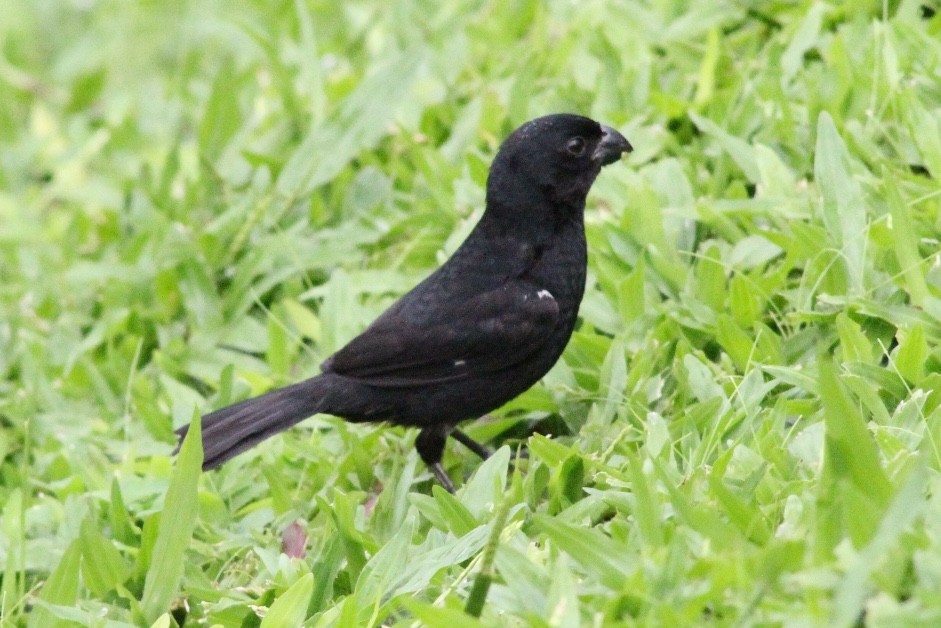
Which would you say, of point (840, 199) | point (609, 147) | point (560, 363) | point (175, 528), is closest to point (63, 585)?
point (175, 528)

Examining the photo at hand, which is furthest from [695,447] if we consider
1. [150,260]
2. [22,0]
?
[22,0]

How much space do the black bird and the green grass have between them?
0.21m

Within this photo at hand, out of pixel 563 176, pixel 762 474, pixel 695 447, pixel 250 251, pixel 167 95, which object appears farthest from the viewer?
pixel 167 95

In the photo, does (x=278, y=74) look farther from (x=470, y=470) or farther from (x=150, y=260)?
(x=470, y=470)

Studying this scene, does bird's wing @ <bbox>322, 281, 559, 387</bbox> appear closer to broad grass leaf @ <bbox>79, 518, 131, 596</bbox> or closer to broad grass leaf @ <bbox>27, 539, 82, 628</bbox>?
broad grass leaf @ <bbox>79, 518, 131, 596</bbox>

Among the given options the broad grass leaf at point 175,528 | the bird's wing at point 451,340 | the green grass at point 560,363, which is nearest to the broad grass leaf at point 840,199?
the green grass at point 560,363

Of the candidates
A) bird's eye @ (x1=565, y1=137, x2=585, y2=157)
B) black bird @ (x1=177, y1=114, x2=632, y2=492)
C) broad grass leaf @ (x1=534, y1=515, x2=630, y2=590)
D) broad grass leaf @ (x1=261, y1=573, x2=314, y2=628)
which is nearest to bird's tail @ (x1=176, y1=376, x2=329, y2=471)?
black bird @ (x1=177, y1=114, x2=632, y2=492)

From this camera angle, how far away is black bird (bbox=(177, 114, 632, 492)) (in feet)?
12.9

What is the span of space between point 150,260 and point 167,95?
2.63 metres

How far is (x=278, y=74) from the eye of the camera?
6129mm

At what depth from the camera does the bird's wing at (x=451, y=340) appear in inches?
155

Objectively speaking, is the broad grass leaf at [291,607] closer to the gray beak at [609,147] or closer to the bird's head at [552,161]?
the bird's head at [552,161]

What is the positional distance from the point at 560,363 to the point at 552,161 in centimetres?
67

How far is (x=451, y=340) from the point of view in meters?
4.00
